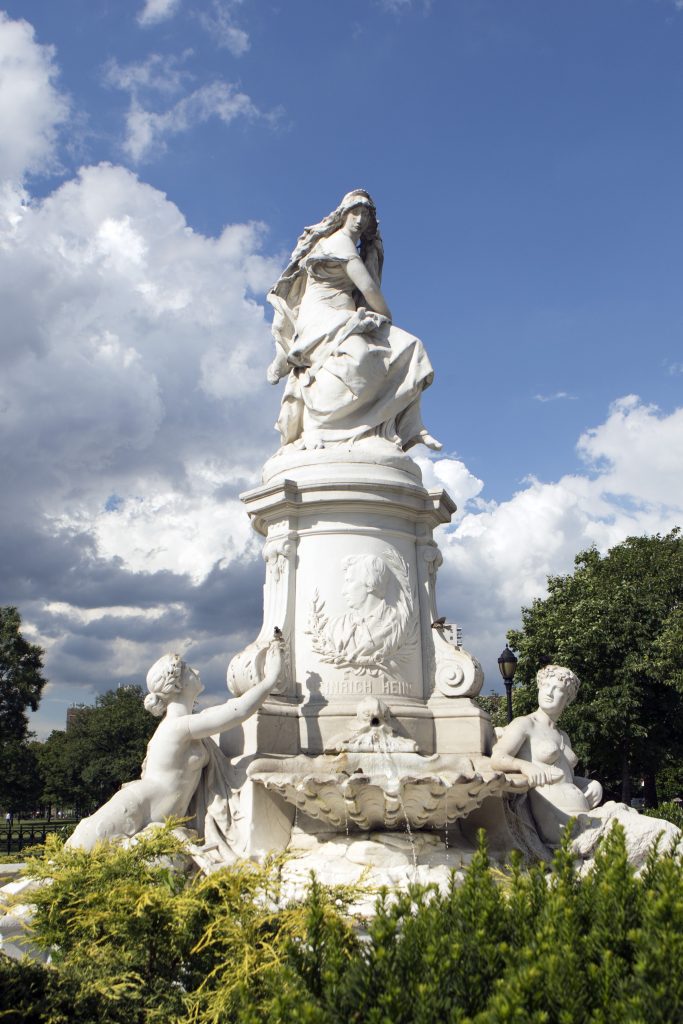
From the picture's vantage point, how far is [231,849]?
7961mm

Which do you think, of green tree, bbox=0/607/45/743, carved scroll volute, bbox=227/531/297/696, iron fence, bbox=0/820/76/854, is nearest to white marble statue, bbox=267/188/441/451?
carved scroll volute, bbox=227/531/297/696

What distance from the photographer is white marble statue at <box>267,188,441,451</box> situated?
1084 centimetres

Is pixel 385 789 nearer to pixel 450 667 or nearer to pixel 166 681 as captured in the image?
pixel 166 681

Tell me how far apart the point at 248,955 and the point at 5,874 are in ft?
39.9

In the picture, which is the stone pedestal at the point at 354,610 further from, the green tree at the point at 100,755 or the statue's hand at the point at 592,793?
the green tree at the point at 100,755

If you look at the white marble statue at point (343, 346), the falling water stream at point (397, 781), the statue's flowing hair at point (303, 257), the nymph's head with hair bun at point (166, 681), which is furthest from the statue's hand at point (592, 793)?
the statue's flowing hair at point (303, 257)

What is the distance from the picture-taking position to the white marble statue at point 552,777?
852 centimetres

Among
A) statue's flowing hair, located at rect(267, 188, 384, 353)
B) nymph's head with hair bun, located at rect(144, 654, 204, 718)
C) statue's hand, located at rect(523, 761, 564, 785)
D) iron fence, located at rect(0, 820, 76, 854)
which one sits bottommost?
iron fence, located at rect(0, 820, 76, 854)

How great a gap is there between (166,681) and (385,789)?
2.40m

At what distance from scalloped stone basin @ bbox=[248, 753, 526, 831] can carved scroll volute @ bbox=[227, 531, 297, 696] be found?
128cm

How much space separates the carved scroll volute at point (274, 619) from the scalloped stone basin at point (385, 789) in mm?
1281

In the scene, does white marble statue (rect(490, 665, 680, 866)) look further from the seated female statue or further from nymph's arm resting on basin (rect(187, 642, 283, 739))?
nymph's arm resting on basin (rect(187, 642, 283, 739))

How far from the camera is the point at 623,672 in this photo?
2689 centimetres

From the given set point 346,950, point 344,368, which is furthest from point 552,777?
point 344,368
